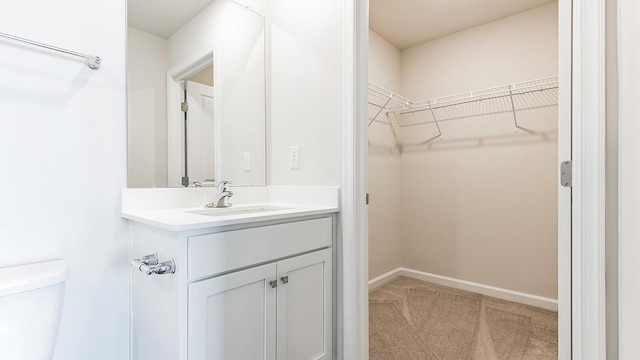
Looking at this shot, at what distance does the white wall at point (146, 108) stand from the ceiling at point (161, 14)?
37 mm

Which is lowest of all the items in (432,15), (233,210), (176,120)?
(233,210)

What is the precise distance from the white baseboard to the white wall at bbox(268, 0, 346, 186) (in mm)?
1553

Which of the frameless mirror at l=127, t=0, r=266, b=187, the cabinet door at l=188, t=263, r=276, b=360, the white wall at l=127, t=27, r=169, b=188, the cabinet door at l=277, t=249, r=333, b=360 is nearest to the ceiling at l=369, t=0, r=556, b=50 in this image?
the frameless mirror at l=127, t=0, r=266, b=187

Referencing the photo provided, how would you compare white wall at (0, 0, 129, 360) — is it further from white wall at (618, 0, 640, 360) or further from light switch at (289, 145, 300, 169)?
white wall at (618, 0, 640, 360)

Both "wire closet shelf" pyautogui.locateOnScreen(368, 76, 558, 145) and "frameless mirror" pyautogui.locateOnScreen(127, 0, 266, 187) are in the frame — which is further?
"wire closet shelf" pyautogui.locateOnScreen(368, 76, 558, 145)

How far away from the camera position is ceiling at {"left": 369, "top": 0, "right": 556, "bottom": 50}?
224 centimetres

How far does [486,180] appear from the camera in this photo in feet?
8.32

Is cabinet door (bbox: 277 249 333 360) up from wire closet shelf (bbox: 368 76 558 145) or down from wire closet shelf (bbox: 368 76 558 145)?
down

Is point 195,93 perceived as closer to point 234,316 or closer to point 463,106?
point 234,316

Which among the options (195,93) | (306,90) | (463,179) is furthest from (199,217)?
(463,179)

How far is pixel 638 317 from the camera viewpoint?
698mm

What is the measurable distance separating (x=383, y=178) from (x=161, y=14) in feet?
6.79

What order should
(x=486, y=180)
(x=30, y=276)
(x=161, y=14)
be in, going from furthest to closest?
(x=486, y=180) < (x=161, y=14) < (x=30, y=276)

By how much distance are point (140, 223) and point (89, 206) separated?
0.20 meters
